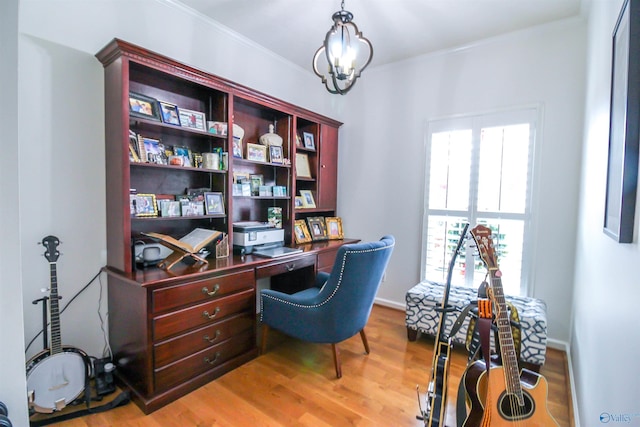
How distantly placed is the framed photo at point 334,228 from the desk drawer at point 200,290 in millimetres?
1401

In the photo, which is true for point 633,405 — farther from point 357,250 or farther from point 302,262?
point 302,262

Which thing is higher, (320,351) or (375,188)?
(375,188)

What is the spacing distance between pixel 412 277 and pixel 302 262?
134 cm

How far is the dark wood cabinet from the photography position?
5.79 ft

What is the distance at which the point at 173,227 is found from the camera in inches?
91.7

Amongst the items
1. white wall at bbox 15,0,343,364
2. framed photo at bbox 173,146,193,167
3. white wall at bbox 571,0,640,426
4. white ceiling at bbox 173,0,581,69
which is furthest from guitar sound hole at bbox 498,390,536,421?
white ceiling at bbox 173,0,581,69

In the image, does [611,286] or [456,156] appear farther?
[456,156]

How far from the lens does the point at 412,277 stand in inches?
128

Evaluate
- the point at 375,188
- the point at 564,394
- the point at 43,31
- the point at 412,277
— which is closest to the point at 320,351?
the point at 412,277

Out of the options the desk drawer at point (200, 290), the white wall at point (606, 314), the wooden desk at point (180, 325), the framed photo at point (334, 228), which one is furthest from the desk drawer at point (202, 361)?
the white wall at point (606, 314)

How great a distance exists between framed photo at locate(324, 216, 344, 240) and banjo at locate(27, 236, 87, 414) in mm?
2362

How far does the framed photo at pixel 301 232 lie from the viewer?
308 cm

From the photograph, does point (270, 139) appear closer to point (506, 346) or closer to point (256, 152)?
point (256, 152)

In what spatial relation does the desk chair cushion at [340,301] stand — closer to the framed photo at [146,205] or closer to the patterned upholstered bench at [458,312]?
the patterned upholstered bench at [458,312]
